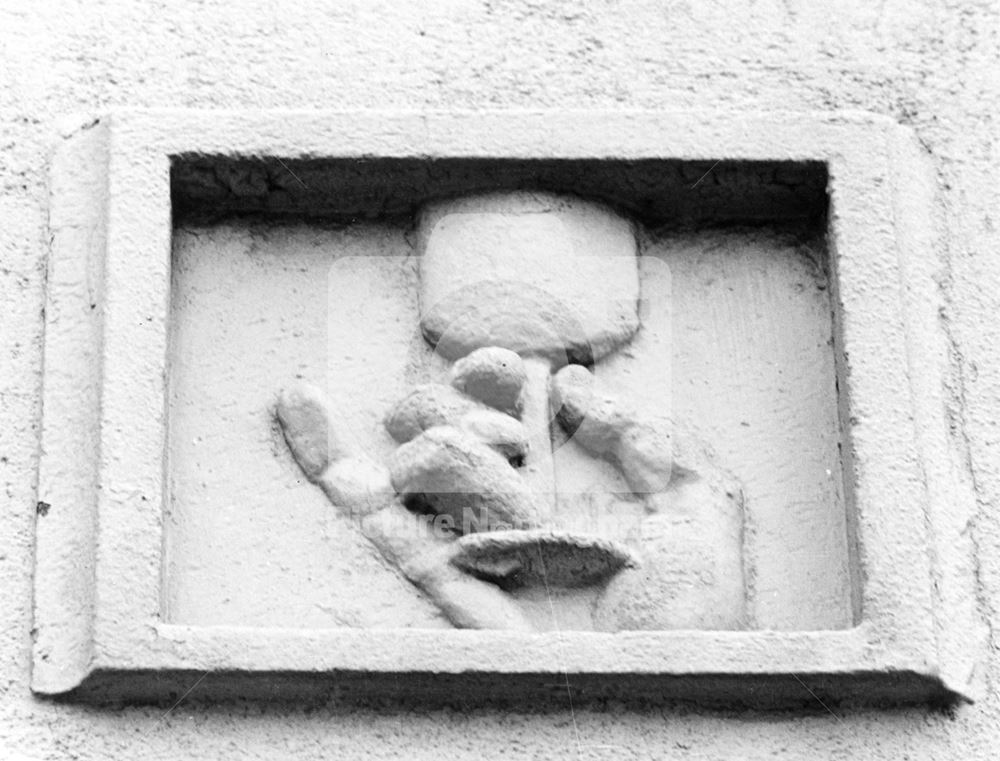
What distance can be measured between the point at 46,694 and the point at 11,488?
20 cm

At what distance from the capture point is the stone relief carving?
2.08 metres

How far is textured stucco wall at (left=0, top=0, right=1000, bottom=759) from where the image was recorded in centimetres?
219

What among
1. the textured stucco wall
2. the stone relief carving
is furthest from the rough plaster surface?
the textured stucco wall

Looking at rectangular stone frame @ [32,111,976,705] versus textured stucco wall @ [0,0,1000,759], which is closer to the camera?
rectangular stone frame @ [32,111,976,705]

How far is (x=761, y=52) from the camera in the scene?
7.68 ft

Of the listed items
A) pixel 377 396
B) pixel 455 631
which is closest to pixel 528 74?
pixel 377 396

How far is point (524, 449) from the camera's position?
7.04 ft

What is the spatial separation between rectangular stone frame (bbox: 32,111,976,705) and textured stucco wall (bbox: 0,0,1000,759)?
3cm

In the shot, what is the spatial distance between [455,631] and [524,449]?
0.21m

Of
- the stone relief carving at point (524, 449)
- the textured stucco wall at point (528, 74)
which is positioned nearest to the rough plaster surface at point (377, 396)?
the stone relief carving at point (524, 449)

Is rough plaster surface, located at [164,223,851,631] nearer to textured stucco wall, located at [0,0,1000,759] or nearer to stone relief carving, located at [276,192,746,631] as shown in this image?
stone relief carving, located at [276,192,746,631]

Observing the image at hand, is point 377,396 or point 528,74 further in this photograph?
point 528,74

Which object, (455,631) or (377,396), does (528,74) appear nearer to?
(377,396)

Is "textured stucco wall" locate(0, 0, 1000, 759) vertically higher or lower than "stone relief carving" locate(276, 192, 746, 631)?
higher
